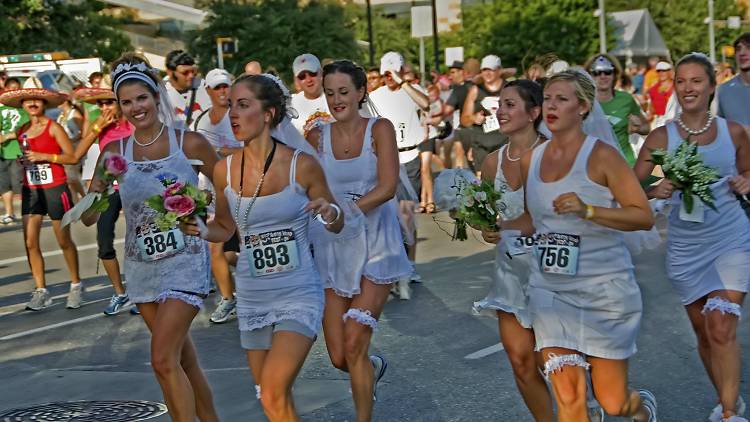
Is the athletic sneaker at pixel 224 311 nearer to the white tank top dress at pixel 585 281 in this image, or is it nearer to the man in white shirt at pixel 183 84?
the man in white shirt at pixel 183 84

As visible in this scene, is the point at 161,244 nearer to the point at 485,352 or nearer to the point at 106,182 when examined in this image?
the point at 106,182

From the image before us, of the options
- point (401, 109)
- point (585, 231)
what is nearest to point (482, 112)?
point (401, 109)

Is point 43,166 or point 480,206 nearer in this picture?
point 480,206

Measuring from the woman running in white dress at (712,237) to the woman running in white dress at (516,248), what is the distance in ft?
2.09

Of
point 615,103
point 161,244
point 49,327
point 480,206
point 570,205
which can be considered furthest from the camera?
point 49,327

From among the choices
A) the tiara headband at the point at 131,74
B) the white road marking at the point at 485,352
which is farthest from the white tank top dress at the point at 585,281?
the white road marking at the point at 485,352

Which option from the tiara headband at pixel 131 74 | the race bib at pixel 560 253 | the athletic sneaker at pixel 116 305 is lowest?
the athletic sneaker at pixel 116 305

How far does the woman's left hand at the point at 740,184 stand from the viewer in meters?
6.51

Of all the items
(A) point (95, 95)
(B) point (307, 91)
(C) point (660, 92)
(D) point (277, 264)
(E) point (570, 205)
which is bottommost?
(C) point (660, 92)

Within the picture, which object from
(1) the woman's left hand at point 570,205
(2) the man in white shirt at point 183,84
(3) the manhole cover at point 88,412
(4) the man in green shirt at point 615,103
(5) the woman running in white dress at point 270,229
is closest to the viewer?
(1) the woman's left hand at point 570,205

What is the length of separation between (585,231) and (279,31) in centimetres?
4467

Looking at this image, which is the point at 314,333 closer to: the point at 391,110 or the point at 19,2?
the point at 391,110

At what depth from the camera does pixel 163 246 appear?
19.6ft

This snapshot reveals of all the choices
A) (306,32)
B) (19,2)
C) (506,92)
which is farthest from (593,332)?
(306,32)
